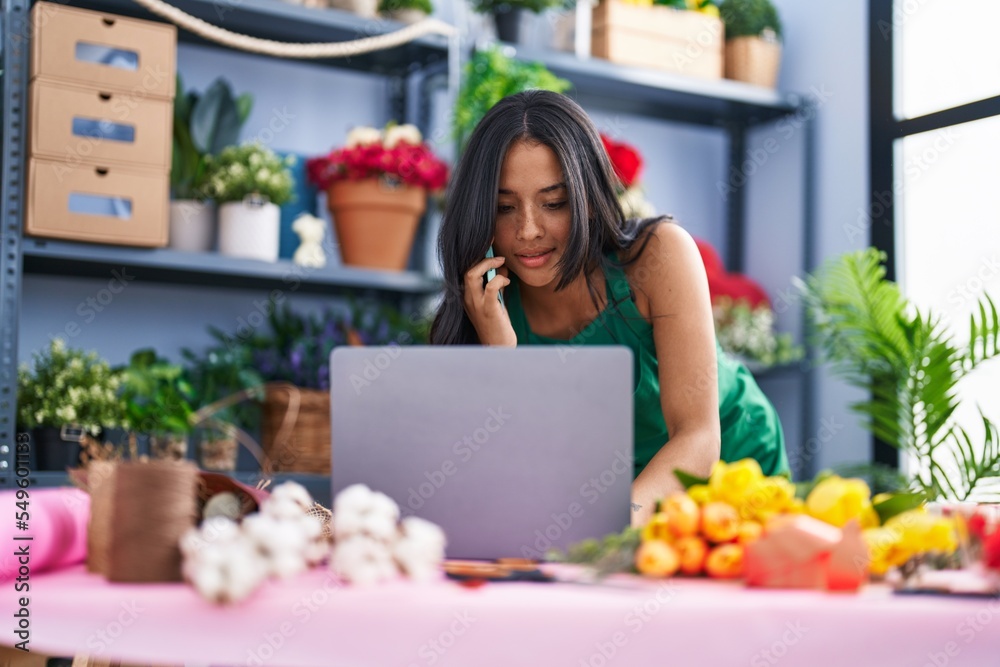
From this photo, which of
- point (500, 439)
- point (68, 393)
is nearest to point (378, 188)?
point (68, 393)

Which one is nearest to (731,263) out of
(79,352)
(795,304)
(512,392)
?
(795,304)

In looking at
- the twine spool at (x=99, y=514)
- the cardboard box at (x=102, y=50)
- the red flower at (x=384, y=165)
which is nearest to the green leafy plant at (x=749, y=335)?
the red flower at (x=384, y=165)

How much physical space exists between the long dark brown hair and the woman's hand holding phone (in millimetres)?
21

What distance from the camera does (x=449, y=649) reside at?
744mm

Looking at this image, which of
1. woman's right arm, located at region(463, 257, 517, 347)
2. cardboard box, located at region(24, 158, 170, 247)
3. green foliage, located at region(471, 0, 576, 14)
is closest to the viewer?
woman's right arm, located at region(463, 257, 517, 347)

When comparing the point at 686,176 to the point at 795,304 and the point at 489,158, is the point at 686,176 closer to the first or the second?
the point at 795,304

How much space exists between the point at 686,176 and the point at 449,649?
340 cm

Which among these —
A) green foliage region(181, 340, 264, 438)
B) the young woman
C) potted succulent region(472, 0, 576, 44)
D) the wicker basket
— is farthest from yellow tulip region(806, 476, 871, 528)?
potted succulent region(472, 0, 576, 44)

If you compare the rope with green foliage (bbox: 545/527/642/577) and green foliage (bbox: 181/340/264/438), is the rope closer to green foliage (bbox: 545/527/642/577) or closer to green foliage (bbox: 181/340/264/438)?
green foliage (bbox: 181/340/264/438)

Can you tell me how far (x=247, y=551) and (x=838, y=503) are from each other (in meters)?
0.53

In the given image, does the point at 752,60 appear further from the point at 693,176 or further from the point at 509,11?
the point at 509,11

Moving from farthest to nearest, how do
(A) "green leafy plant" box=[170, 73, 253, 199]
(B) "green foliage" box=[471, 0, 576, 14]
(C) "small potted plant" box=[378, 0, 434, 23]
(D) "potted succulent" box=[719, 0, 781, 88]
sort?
(D) "potted succulent" box=[719, 0, 781, 88], (B) "green foliage" box=[471, 0, 576, 14], (C) "small potted plant" box=[378, 0, 434, 23], (A) "green leafy plant" box=[170, 73, 253, 199]

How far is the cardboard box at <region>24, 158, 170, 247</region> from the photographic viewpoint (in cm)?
248

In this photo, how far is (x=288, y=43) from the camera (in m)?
3.09
